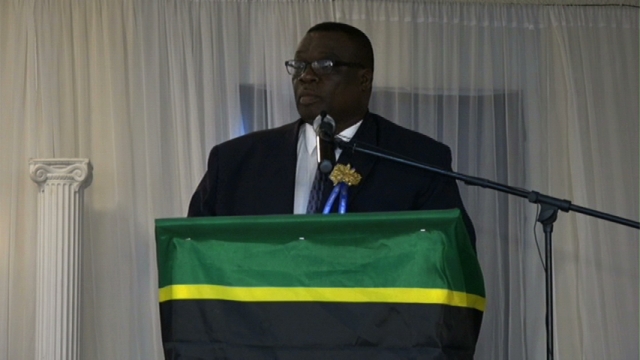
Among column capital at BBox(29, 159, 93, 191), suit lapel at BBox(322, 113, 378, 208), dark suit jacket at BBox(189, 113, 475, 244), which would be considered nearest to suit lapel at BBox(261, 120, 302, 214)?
dark suit jacket at BBox(189, 113, 475, 244)

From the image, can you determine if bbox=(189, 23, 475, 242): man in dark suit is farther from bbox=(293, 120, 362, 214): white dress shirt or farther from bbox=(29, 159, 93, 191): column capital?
bbox=(29, 159, 93, 191): column capital

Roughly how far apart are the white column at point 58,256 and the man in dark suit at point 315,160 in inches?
57.7

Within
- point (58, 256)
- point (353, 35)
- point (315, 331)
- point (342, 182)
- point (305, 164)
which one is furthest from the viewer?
point (58, 256)

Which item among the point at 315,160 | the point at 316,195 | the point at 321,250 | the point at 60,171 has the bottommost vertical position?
the point at 321,250

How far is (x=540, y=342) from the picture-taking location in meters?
4.32

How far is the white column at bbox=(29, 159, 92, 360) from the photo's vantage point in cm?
390

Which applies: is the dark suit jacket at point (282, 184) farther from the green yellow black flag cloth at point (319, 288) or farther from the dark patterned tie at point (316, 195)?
the green yellow black flag cloth at point (319, 288)

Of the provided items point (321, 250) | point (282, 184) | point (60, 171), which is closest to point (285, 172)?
point (282, 184)

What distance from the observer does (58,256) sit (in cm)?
394

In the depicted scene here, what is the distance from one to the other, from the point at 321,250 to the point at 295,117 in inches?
95.5

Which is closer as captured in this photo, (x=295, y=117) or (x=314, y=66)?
(x=314, y=66)

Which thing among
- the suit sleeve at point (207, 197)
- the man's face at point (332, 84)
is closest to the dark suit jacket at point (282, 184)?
the suit sleeve at point (207, 197)

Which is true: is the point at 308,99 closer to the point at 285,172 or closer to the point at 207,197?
the point at 285,172

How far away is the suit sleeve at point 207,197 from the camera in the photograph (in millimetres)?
2566
